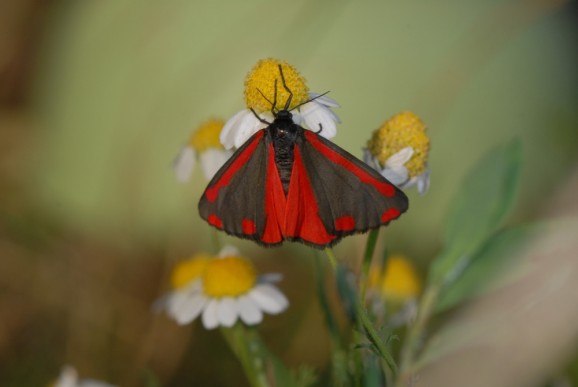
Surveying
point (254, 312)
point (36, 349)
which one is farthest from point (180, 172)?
point (36, 349)

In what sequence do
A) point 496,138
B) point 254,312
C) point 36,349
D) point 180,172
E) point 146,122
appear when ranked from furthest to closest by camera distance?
point 146,122 < point 496,138 < point 36,349 < point 180,172 < point 254,312

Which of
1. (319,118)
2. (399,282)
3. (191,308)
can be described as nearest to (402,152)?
(319,118)

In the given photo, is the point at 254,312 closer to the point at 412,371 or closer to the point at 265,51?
the point at 412,371

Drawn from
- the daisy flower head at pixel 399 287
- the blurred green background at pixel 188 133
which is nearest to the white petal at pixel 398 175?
the daisy flower head at pixel 399 287

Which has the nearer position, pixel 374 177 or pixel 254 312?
pixel 374 177

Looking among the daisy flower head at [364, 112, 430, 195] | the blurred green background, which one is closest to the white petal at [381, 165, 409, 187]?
the daisy flower head at [364, 112, 430, 195]

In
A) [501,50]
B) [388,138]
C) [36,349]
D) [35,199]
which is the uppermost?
[501,50]

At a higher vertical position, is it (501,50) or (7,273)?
(501,50)
